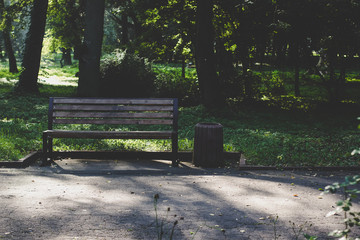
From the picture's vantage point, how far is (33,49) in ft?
58.9

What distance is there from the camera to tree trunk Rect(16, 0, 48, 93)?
1789cm

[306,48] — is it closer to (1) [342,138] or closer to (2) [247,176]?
(1) [342,138]

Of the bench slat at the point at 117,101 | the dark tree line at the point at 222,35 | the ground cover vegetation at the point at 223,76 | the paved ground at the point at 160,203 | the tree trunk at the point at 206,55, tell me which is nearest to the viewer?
the paved ground at the point at 160,203

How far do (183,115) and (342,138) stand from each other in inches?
196

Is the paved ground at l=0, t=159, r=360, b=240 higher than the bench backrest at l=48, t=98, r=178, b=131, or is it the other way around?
the bench backrest at l=48, t=98, r=178, b=131

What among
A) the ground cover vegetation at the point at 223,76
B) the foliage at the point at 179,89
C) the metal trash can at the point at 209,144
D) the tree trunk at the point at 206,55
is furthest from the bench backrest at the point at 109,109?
the foliage at the point at 179,89

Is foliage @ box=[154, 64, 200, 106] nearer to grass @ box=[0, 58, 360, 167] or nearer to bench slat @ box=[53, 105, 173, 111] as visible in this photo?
grass @ box=[0, 58, 360, 167]

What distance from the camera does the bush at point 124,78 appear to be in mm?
17906

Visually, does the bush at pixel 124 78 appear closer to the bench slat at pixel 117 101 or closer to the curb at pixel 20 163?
the bench slat at pixel 117 101

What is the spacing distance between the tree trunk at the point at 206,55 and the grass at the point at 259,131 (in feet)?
1.69

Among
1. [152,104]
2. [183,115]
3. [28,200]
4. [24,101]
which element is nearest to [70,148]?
[152,104]

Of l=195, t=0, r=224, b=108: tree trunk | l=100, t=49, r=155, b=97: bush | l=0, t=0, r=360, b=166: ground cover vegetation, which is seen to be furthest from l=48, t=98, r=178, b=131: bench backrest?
l=100, t=49, r=155, b=97: bush

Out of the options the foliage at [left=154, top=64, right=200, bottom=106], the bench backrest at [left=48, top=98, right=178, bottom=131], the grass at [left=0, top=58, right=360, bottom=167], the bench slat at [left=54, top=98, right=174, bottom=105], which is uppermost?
the foliage at [left=154, top=64, right=200, bottom=106]

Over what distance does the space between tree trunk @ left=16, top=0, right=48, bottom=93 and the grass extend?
94cm
